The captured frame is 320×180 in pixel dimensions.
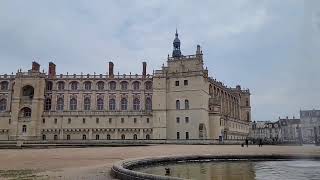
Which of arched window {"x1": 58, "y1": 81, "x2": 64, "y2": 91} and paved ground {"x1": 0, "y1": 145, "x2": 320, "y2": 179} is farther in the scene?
arched window {"x1": 58, "y1": 81, "x2": 64, "y2": 91}

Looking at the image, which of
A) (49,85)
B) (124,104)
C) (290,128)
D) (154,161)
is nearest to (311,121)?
(290,128)

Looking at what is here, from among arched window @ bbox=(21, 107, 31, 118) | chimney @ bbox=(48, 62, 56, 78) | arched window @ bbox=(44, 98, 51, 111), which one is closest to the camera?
arched window @ bbox=(21, 107, 31, 118)

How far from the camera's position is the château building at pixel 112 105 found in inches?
3056

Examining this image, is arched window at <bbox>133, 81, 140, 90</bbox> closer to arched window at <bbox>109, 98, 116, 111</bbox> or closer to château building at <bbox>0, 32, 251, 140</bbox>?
château building at <bbox>0, 32, 251, 140</bbox>

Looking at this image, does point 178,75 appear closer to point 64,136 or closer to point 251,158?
point 64,136

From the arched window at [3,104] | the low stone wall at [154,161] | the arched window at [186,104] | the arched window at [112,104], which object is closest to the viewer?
the low stone wall at [154,161]

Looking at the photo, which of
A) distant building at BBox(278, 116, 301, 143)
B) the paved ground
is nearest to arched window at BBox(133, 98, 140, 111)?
the paved ground

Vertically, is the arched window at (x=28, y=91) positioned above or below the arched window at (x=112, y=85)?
below

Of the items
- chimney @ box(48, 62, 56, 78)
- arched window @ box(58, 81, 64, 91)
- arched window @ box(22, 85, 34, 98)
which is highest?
chimney @ box(48, 62, 56, 78)

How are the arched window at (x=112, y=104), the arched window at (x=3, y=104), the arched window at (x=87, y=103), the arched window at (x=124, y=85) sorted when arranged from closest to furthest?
the arched window at (x=112, y=104) < the arched window at (x=87, y=103) < the arched window at (x=3, y=104) < the arched window at (x=124, y=85)

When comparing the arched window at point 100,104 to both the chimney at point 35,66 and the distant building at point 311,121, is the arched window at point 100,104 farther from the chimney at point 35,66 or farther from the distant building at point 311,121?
the distant building at point 311,121

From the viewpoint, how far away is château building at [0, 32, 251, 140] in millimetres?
77625

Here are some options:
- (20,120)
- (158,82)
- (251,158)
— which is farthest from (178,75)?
(251,158)

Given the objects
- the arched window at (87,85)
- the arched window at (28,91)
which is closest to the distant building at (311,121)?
the arched window at (87,85)
